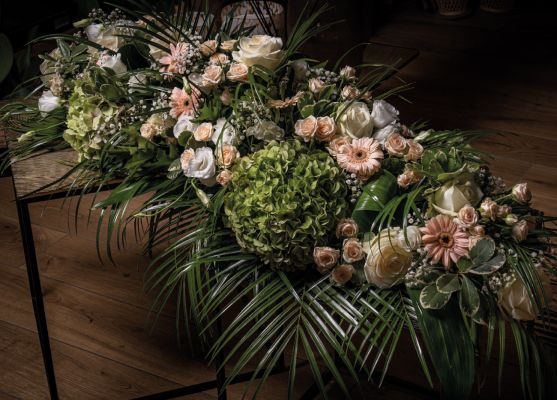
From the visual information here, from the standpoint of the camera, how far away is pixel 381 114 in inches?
52.9

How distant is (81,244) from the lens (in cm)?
258

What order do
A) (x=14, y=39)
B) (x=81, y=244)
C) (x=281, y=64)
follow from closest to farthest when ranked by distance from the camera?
(x=281, y=64), (x=81, y=244), (x=14, y=39)

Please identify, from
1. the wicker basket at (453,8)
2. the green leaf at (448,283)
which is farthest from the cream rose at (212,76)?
the wicker basket at (453,8)

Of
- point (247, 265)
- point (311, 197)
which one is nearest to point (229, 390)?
point (247, 265)

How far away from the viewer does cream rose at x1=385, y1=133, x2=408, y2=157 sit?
1.29 metres

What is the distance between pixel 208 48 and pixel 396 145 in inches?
17.2

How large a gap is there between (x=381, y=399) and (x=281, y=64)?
35.0 inches

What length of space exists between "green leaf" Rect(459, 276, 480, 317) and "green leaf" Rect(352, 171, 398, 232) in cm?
19

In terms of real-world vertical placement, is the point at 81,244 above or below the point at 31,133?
below

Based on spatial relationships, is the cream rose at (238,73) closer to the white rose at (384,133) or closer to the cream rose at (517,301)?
the white rose at (384,133)

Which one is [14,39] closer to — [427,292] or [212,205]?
[212,205]

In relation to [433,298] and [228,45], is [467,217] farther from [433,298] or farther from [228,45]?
[228,45]

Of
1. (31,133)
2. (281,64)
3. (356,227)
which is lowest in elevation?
(31,133)

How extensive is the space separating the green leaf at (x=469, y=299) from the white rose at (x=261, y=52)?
1.76 feet
